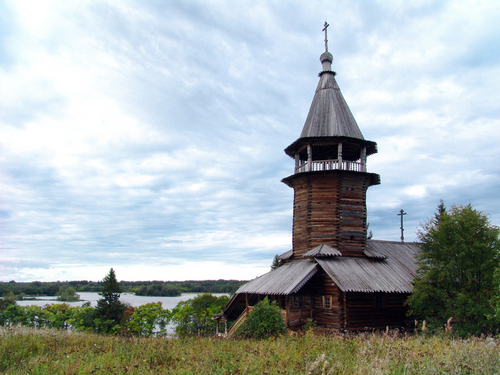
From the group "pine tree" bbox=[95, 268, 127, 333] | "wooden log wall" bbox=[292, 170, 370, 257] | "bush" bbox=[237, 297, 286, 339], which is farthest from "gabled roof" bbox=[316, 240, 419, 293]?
"pine tree" bbox=[95, 268, 127, 333]

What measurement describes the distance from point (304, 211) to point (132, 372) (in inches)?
731

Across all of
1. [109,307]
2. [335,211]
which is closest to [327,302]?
[335,211]

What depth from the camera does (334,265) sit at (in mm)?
20422

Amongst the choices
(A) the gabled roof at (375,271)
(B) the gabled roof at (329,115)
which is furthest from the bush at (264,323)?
(B) the gabled roof at (329,115)

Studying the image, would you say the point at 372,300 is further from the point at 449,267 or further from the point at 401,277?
the point at 449,267

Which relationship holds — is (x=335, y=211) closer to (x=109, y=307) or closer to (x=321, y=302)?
(x=321, y=302)

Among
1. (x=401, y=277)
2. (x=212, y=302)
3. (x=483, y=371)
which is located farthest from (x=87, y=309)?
(x=483, y=371)

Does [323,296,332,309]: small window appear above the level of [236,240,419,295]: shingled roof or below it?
below

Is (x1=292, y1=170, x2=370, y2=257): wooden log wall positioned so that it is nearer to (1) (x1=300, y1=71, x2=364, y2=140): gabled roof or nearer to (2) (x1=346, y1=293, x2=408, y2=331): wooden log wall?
(1) (x1=300, y1=71, x2=364, y2=140): gabled roof

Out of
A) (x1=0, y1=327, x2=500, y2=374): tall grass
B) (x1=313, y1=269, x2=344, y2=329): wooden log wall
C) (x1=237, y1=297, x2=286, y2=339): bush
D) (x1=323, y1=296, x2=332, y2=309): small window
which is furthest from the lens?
(x1=323, y1=296, x2=332, y2=309): small window

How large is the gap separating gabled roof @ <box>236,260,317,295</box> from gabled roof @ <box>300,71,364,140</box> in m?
8.91

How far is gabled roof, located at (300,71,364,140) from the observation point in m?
23.8

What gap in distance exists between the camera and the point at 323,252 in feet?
69.3

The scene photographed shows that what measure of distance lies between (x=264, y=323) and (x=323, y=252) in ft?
22.9
